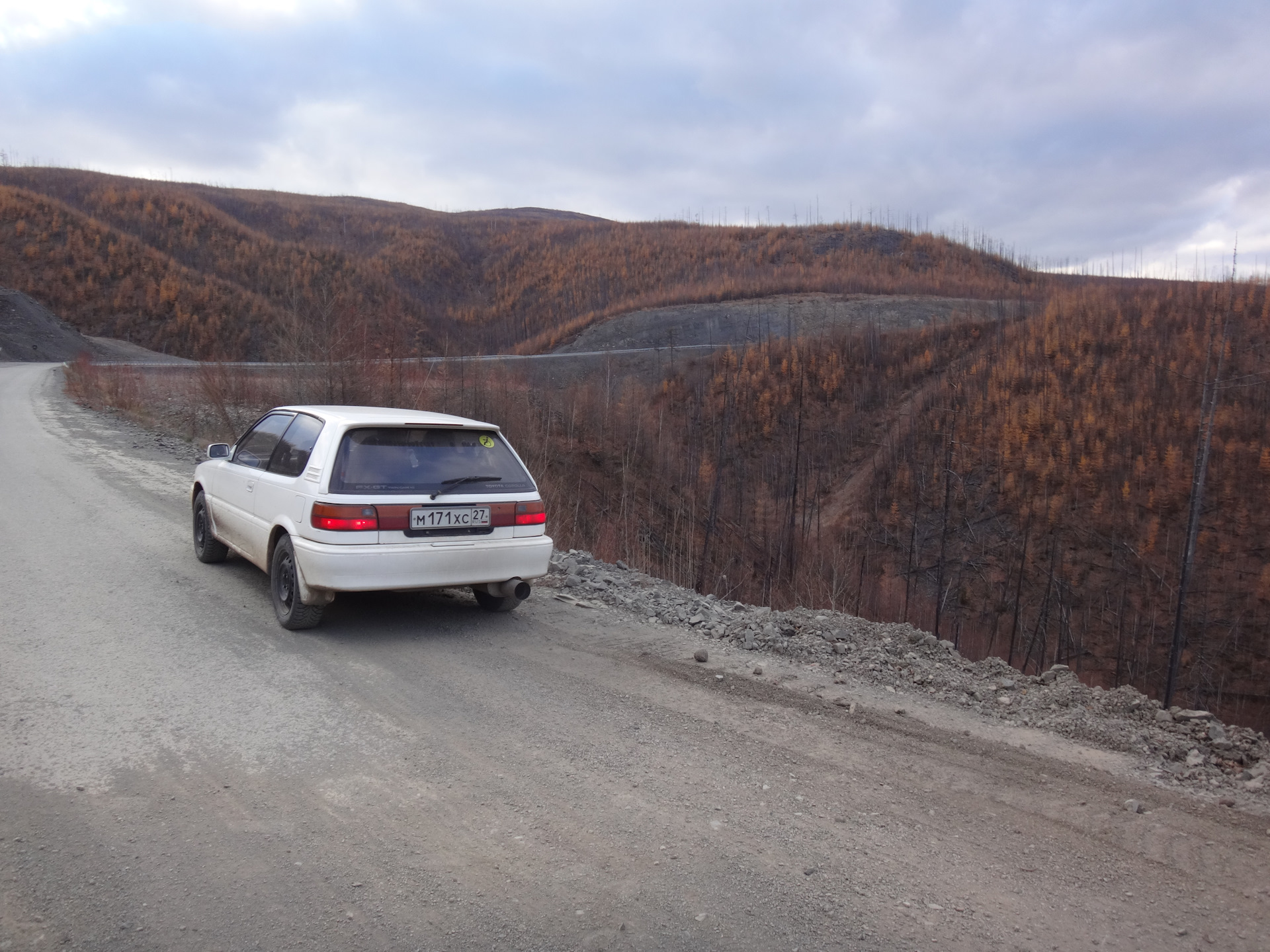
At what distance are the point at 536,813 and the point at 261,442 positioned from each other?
14.9 feet

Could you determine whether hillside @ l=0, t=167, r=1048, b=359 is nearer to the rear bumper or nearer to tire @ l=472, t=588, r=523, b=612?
tire @ l=472, t=588, r=523, b=612

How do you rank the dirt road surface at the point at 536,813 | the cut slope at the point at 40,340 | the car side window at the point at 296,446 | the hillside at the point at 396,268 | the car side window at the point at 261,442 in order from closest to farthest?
the dirt road surface at the point at 536,813 → the car side window at the point at 296,446 → the car side window at the point at 261,442 → the cut slope at the point at 40,340 → the hillside at the point at 396,268

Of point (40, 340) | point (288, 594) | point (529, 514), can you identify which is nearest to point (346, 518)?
point (288, 594)

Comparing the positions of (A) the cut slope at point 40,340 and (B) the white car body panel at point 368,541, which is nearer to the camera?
(B) the white car body panel at point 368,541

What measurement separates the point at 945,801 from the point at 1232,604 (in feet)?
46.0

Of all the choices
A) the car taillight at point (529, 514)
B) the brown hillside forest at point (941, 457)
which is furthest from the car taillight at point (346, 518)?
the brown hillside forest at point (941, 457)

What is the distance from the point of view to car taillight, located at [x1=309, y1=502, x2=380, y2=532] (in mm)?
5316

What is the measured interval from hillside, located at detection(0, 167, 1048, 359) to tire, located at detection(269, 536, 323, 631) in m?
32.9

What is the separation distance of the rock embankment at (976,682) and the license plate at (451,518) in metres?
1.52

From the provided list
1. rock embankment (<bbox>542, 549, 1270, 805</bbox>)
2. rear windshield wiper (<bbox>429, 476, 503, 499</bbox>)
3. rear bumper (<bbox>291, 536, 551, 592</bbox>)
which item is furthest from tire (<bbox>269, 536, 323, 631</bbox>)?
rock embankment (<bbox>542, 549, 1270, 805</bbox>)

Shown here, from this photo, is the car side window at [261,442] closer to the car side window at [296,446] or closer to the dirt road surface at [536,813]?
the car side window at [296,446]

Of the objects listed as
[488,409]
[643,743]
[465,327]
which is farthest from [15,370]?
[643,743]

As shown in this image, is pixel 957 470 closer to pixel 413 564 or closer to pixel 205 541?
pixel 205 541

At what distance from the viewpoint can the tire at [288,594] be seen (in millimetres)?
5586
